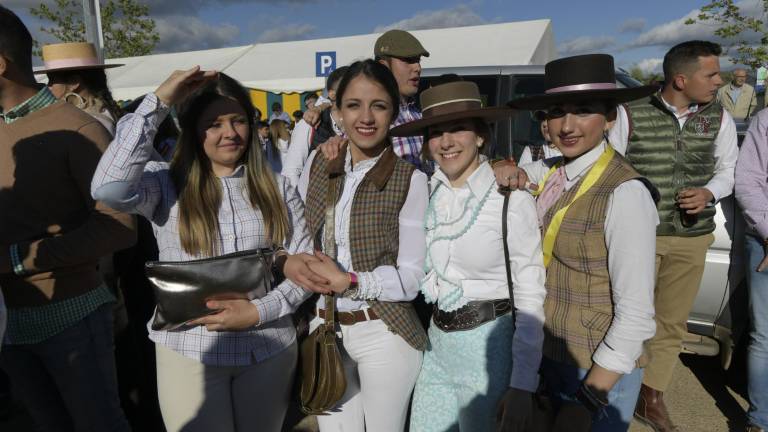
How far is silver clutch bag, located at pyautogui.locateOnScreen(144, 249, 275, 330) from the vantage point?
1725 mm

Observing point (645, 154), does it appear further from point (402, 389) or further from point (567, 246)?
point (402, 389)

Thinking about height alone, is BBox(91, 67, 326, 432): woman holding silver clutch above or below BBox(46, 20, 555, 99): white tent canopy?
below

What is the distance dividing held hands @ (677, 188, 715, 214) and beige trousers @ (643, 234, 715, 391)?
0.72 ft

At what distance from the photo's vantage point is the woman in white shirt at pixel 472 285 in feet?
5.80

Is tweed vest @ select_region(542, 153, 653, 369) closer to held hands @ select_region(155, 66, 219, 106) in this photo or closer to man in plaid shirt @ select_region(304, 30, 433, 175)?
held hands @ select_region(155, 66, 219, 106)

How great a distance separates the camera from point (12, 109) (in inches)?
78.5

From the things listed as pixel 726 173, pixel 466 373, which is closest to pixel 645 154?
pixel 726 173

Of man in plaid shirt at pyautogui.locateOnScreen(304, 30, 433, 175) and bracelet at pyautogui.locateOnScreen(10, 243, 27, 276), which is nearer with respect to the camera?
bracelet at pyautogui.locateOnScreen(10, 243, 27, 276)

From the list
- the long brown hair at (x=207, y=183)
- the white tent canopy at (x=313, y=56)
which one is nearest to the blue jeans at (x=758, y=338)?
the long brown hair at (x=207, y=183)

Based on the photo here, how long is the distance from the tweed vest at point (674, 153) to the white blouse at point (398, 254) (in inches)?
78.4

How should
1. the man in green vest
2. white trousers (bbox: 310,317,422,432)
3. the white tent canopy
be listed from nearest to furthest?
white trousers (bbox: 310,317,422,432) < the man in green vest < the white tent canopy

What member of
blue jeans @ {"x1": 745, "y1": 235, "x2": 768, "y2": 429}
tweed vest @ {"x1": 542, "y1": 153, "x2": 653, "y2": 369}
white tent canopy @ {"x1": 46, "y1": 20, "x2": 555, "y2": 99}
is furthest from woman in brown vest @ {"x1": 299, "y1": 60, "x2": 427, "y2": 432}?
white tent canopy @ {"x1": 46, "y1": 20, "x2": 555, "y2": 99}

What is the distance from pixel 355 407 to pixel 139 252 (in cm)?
177

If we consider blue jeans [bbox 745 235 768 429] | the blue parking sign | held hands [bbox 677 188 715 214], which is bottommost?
blue jeans [bbox 745 235 768 429]
